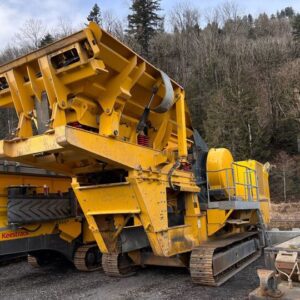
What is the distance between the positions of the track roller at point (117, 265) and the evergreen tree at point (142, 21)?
4117cm

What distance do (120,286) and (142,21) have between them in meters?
45.1

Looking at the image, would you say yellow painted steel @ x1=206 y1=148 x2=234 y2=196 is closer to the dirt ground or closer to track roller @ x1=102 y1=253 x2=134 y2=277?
the dirt ground

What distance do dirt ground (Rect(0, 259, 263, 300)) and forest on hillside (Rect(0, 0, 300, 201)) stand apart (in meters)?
22.6

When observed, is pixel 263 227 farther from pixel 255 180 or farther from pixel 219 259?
pixel 219 259

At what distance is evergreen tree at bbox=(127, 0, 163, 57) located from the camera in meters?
47.6

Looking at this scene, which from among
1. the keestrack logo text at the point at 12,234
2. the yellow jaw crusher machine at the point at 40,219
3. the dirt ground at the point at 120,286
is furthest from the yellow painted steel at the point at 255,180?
the keestrack logo text at the point at 12,234

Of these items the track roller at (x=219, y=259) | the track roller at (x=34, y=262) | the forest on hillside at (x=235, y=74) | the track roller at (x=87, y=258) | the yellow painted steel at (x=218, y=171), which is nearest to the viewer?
the track roller at (x=219, y=259)

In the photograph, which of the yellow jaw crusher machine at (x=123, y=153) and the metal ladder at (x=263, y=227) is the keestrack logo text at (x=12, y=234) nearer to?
the yellow jaw crusher machine at (x=123, y=153)

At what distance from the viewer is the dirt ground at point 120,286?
258 inches

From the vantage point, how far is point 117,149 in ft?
19.2

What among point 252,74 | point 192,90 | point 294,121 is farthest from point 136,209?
point 252,74

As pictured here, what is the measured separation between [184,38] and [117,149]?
49385mm

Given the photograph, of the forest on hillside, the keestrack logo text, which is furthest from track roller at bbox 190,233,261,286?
the forest on hillside

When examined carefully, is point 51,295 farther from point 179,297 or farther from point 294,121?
point 294,121
